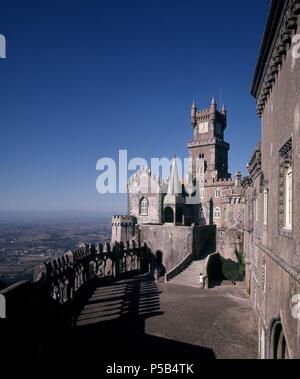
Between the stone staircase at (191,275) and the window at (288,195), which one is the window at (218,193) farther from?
the window at (288,195)

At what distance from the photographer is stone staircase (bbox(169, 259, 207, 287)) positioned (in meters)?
27.7

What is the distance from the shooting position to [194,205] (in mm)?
48969

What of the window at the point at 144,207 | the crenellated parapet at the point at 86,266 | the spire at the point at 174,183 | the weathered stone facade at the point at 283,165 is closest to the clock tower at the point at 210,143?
the spire at the point at 174,183

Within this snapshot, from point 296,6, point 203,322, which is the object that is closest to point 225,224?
point 203,322

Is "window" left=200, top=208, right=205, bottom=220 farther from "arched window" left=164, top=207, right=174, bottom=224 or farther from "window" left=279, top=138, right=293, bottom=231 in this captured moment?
"window" left=279, top=138, right=293, bottom=231

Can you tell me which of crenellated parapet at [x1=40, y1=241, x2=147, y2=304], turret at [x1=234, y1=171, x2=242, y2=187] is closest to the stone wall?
crenellated parapet at [x1=40, y1=241, x2=147, y2=304]

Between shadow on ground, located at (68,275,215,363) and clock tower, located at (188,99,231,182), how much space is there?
1268 inches

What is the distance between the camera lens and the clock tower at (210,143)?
53031mm

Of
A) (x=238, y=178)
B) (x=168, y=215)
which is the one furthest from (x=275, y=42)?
(x=168, y=215)

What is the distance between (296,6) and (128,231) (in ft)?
128

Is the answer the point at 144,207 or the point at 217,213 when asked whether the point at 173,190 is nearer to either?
the point at 144,207

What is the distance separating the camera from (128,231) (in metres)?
42.9

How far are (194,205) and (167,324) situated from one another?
106 ft
